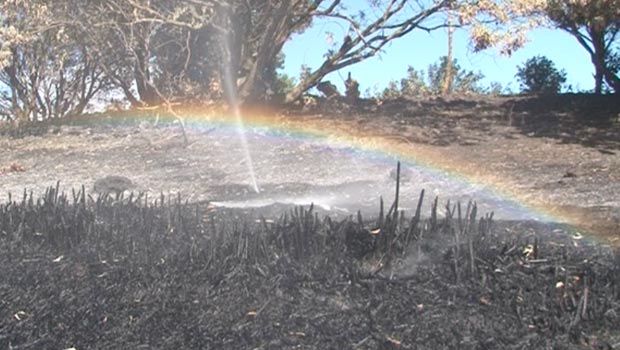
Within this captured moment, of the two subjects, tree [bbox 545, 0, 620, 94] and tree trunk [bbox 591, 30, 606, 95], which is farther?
tree trunk [bbox 591, 30, 606, 95]

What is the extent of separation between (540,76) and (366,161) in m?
8.02

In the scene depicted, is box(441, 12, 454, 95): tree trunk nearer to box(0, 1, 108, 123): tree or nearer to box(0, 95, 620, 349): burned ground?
box(0, 1, 108, 123): tree

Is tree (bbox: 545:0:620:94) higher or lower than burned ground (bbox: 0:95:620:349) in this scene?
higher

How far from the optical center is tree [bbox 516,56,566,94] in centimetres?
1550

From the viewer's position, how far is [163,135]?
40.5ft

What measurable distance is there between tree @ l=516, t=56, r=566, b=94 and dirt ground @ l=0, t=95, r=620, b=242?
7.45 feet

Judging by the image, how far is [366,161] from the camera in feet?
30.6

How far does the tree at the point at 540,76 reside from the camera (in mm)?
15495

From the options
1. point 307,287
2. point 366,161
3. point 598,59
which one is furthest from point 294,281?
point 598,59

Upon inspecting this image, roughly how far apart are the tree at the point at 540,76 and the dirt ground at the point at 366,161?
2.27 m

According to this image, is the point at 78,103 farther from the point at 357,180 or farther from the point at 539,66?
the point at 357,180

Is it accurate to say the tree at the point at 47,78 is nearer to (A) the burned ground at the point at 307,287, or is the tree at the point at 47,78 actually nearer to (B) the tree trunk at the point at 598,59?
(B) the tree trunk at the point at 598,59

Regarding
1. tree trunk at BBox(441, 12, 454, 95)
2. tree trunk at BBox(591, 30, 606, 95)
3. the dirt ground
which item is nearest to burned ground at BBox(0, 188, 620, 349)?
the dirt ground

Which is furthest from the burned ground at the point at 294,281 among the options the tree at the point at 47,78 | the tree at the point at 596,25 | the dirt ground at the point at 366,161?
the tree at the point at 47,78
